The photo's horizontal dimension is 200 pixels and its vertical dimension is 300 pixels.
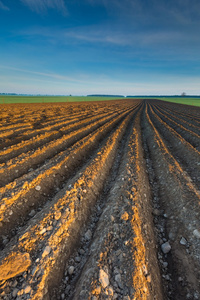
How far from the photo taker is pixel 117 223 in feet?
12.0

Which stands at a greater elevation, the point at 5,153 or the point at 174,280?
the point at 5,153

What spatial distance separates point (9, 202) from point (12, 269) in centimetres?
200

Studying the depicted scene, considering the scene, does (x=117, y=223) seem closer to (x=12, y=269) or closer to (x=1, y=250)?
(x=12, y=269)

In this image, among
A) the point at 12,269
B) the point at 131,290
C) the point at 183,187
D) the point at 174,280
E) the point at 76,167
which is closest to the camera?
the point at 131,290

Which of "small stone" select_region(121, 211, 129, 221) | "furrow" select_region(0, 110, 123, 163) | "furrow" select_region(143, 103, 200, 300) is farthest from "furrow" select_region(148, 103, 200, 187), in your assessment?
"furrow" select_region(0, 110, 123, 163)

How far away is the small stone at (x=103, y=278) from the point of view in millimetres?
2414

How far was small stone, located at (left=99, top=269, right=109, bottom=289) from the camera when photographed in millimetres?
2414

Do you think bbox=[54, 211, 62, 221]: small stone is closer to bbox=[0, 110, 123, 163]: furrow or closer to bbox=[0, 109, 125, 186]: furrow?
bbox=[0, 109, 125, 186]: furrow

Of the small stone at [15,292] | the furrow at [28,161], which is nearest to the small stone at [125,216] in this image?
the small stone at [15,292]

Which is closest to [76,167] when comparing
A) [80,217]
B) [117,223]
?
→ [80,217]

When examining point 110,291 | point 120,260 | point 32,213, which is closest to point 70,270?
point 110,291

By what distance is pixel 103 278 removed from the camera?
2.49 meters

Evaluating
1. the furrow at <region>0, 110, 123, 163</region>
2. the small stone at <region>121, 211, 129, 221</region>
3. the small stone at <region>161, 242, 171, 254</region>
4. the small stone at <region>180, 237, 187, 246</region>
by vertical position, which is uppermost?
the furrow at <region>0, 110, 123, 163</region>

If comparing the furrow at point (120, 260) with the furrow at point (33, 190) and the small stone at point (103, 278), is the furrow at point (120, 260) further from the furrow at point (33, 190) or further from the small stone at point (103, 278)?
the furrow at point (33, 190)
